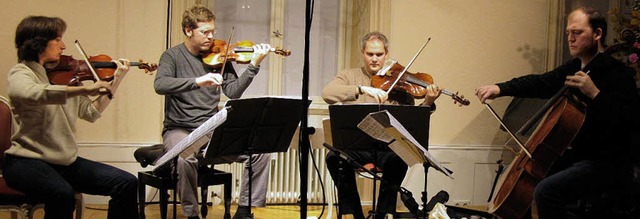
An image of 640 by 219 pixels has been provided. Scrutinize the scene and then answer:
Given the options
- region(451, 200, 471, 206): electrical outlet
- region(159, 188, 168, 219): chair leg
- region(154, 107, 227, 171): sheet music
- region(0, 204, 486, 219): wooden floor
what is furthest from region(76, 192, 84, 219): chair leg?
region(451, 200, 471, 206): electrical outlet

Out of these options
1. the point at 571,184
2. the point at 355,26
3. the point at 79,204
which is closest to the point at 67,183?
the point at 79,204

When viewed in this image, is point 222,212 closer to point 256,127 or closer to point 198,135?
point 256,127

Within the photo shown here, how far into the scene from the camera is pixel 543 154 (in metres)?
3.23

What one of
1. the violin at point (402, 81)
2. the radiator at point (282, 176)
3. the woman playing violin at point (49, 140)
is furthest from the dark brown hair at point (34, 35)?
the radiator at point (282, 176)

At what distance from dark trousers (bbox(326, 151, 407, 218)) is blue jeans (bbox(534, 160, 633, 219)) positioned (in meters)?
0.91

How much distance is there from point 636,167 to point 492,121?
1.49 m

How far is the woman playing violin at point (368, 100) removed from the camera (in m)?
3.92

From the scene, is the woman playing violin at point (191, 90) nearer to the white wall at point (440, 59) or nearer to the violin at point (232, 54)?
the violin at point (232, 54)

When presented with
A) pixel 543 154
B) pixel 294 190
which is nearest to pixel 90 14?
pixel 294 190

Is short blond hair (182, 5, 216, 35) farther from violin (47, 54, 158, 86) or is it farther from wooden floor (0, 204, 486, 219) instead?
wooden floor (0, 204, 486, 219)

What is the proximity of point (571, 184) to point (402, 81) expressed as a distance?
1.18 meters

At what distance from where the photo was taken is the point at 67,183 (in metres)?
3.05

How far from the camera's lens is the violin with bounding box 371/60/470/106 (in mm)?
3971

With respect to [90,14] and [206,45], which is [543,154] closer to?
[206,45]
